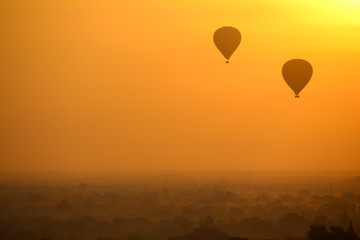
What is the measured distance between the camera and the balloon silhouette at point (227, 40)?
4334cm

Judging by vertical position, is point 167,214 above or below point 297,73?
below

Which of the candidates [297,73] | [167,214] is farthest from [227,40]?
[167,214]

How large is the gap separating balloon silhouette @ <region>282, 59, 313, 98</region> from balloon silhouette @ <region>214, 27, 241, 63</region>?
3146 mm

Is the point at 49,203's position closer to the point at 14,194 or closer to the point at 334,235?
the point at 14,194

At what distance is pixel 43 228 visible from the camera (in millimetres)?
69938

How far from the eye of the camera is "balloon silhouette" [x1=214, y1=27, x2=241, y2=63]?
4334 centimetres

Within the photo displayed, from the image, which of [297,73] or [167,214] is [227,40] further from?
[167,214]

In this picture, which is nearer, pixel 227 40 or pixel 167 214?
pixel 227 40

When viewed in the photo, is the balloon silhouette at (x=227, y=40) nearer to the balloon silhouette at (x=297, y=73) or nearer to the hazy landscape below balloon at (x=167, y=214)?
the balloon silhouette at (x=297, y=73)

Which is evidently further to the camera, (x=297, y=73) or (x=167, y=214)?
(x=167, y=214)

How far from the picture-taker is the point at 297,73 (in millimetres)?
44188

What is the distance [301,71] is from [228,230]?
28642 mm

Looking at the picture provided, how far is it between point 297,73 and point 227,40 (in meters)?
4.22

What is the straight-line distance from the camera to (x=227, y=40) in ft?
146
